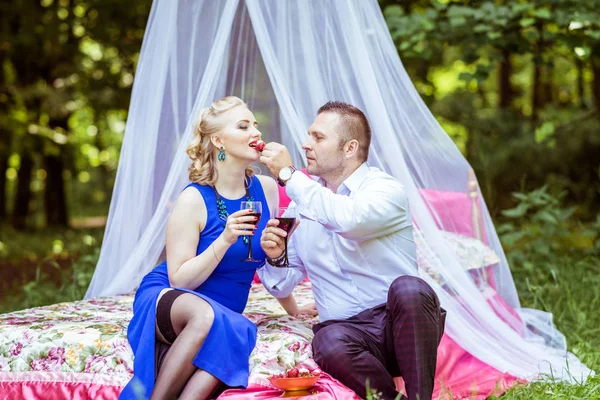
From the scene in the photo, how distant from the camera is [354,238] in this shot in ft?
9.16

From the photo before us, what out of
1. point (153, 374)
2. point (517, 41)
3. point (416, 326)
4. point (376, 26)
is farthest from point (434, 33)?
point (153, 374)

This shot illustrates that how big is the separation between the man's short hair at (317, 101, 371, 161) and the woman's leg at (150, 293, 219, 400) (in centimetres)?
87

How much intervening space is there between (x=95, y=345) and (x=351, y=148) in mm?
Answer: 1257

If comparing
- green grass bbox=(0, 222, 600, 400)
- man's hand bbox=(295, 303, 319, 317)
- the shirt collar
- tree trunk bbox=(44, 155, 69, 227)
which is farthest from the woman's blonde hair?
tree trunk bbox=(44, 155, 69, 227)

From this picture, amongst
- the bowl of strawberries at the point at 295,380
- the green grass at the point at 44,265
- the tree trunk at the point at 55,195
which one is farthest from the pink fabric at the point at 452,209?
the tree trunk at the point at 55,195

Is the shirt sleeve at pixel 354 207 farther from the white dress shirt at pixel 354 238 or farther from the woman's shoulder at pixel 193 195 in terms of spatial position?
the woman's shoulder at pixel 193 195

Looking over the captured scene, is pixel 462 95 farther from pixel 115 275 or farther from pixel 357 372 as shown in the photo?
pixel 357 372

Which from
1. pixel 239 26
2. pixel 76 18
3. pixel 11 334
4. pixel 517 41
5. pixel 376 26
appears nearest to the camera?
pixel 11 334

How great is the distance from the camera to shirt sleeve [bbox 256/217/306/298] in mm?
3129

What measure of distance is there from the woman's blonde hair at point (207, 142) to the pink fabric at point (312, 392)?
35.1 inches

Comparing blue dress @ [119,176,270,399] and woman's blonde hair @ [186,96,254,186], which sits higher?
woman's blonde hair @ [186,96,254,186]

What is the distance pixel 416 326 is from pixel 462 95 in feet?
21.7

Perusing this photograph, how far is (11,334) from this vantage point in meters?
2.98

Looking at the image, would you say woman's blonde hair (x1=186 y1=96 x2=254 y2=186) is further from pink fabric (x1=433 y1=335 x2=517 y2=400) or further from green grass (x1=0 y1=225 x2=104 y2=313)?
green grass (x1=0 y1=225 x2=104 y2=313)
